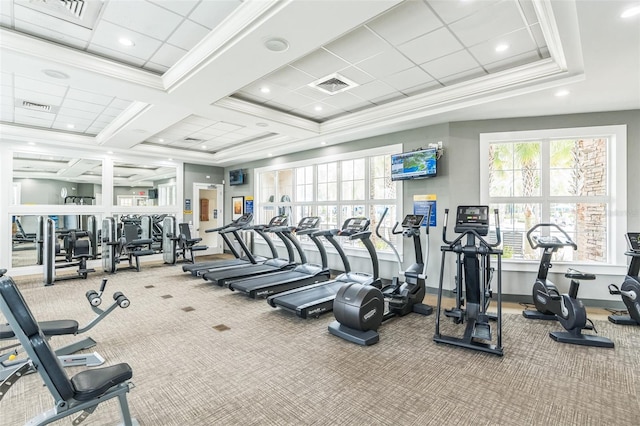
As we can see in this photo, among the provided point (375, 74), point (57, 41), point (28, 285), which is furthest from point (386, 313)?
point (28, 285)

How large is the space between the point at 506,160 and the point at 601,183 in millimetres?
1320

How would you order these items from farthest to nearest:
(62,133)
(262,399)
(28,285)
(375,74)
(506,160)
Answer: (62,133) → (28,285) → (506,160) → (375,74) → (262,399)

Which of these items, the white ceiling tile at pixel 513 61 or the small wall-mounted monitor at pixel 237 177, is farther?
the small wall-mounted monitor at pixel 237 177

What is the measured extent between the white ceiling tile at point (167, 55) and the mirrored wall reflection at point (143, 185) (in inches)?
225

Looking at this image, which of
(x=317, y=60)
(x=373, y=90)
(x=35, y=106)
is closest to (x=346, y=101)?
(x=373, y=90)

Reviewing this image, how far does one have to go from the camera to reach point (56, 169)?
9484 mm

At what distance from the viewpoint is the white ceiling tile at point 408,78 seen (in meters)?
4.00

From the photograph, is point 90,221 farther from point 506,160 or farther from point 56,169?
point 506,160

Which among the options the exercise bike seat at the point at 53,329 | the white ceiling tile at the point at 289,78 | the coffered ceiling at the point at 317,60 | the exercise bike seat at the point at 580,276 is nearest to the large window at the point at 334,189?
the coffered ceiling at the point at 317,60

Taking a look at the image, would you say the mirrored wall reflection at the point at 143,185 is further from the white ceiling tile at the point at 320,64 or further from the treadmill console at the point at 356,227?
the white ceiling tile at the point at 320,64

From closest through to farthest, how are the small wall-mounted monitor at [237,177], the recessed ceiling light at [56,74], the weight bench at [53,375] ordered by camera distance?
the weight bench at [53,375], the recessed ceiling light at [56,74], the small wall-mounted monitor at [237,177]

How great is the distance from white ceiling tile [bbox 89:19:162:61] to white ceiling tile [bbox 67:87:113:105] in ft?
5.05

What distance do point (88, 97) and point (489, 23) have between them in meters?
5.66

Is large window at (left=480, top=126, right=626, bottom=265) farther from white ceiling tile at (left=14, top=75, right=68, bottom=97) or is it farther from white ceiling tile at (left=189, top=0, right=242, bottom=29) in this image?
white ceiling tile at (left=14, top=75, right=68, bottom=97)
